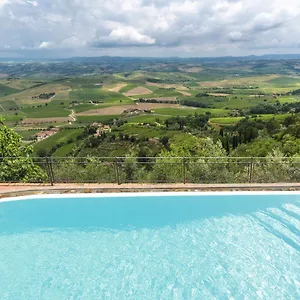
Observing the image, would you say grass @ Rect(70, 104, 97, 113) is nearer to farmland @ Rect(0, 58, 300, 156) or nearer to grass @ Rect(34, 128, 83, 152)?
farmland @ Rect(0, 58, 300, 156)

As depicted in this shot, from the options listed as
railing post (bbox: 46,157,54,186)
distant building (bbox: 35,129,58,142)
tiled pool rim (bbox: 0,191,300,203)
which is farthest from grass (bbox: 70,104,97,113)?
tiled pool rim (bbox: 0,191,300,203)

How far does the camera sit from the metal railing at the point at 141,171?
9023 mm

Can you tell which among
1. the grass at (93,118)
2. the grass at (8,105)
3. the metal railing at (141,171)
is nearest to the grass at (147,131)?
the grass at (93,118)

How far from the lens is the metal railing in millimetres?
9023

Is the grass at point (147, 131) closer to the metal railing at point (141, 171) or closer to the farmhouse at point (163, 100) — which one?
the farmhouse at point (163, 100)

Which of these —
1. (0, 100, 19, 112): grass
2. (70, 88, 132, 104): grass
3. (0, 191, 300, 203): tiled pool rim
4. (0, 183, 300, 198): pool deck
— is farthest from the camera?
(70, 88, 132, 104): grass

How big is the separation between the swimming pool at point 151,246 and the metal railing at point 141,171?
3.53 ft

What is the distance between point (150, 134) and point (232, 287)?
6022cm

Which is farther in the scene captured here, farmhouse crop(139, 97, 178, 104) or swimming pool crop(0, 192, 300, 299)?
farmhouse crop(139, 97, 178, 104)

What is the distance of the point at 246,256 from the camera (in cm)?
619

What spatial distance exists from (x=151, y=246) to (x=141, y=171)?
12.6ft

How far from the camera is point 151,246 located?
6.73 m

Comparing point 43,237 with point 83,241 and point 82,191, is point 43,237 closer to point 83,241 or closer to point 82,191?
point 83,241

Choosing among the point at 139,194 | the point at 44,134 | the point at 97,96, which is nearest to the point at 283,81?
the point at 97,96
